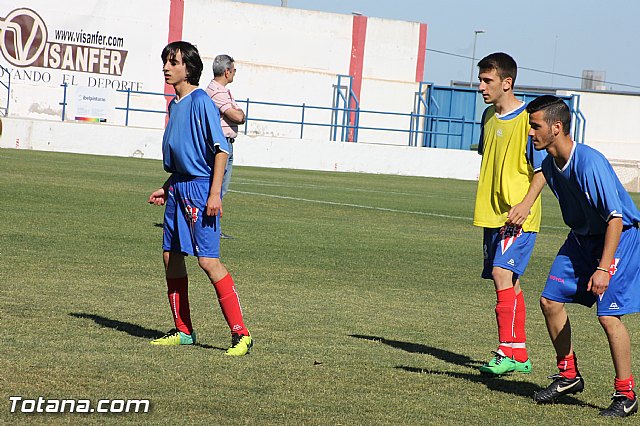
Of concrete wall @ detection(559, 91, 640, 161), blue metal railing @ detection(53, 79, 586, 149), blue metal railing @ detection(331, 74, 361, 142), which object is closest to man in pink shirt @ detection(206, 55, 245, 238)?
blue metal railing @ detection(53, 79, 586, 149)

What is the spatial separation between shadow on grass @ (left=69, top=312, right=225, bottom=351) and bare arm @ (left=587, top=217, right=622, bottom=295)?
254 cm

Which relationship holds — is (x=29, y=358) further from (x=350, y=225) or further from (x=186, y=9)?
(x=186, y=9)

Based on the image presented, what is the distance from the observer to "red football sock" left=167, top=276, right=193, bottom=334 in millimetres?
7254

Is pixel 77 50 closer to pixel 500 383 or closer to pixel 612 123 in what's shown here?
pixel 612 123

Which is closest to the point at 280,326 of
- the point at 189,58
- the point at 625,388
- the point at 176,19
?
the point at 189,58

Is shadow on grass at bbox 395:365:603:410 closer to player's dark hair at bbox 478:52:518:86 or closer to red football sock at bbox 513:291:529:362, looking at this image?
red football sock at bbox 513:291:529:362

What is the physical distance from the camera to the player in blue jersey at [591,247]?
5859 millimetres

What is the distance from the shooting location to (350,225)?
17.4 meters

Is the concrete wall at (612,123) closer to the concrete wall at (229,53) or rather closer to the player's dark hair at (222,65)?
the concrete wall at (229,53)

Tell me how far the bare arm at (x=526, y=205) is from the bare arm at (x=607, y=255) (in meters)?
1.01

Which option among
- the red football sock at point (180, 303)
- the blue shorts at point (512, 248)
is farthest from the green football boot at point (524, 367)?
the red football sock at point (180, 303)

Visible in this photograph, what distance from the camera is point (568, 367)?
20.8 feet

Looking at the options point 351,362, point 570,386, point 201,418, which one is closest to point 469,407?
point 570,386

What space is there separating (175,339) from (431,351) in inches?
70.1
